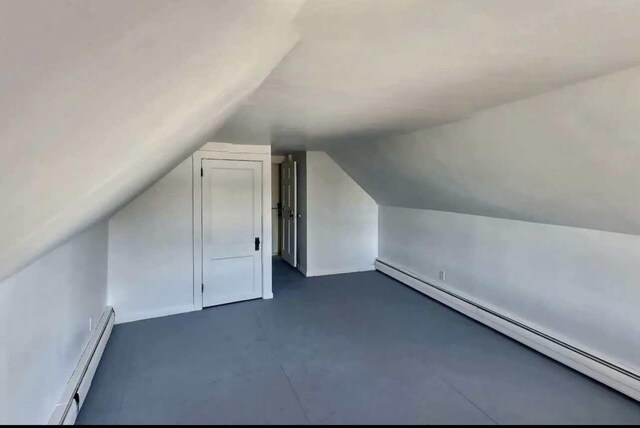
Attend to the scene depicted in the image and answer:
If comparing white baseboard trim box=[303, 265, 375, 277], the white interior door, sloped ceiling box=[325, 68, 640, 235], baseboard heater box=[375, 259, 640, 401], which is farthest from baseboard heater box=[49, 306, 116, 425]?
baseboard heater box=[375, 259, 640, 401]

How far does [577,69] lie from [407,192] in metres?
3.12

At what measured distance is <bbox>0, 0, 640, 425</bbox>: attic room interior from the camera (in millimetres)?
798

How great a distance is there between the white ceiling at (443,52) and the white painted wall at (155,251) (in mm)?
1979

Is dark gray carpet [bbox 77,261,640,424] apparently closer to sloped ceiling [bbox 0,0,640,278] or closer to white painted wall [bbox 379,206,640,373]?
white painted wall [bbox 379,206,640,373]

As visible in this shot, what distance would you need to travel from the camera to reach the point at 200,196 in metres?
4.20

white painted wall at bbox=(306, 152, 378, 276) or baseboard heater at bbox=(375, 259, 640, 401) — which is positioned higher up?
white painted wall at bbox=(306, 152, 378, 276)

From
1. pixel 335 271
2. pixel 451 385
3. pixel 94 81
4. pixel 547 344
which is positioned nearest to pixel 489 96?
pixel 451 385

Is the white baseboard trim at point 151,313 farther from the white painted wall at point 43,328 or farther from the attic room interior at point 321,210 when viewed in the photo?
the white painted wall at point 43,328

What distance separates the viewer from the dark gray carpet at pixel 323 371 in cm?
228

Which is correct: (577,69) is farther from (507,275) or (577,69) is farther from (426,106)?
(507,275)

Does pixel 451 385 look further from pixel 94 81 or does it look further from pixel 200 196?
pixel 200 196

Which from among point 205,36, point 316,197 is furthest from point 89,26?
point 316,197

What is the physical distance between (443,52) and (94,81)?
1443 millimetres

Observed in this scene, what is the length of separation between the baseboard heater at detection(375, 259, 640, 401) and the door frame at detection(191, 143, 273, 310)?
232 cm
